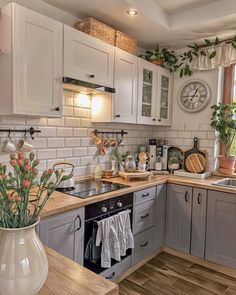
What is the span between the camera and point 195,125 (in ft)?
10.4

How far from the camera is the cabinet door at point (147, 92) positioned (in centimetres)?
279

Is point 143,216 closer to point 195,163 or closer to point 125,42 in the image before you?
point 195,163

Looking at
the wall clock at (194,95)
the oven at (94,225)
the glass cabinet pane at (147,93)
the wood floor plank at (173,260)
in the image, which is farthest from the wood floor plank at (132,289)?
the wall clock at (194,95)

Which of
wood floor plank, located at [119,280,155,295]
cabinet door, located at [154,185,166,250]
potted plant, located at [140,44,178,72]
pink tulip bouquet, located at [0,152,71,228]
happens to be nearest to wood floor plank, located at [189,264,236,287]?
cabinet door, located at [154,185,166,250]

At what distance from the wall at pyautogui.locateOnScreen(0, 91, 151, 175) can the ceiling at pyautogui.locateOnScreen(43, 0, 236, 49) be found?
786 mm

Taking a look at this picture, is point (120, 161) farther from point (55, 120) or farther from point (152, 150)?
point (55, 120)

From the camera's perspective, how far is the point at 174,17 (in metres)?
2.64

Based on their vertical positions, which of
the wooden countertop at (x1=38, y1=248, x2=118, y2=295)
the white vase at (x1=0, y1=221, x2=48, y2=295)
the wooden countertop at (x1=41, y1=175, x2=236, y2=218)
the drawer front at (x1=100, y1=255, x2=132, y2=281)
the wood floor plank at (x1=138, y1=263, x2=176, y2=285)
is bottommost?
the wood floor plank at (x1=138, y1=263, x2=176, y2=285)

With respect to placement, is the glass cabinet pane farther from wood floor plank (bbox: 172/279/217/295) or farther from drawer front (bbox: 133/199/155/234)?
wood floor plank (bbox: 172/279/217/295)

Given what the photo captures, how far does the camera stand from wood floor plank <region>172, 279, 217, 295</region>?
2165mm

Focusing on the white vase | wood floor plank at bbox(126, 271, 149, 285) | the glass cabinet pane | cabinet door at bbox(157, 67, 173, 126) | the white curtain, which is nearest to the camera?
the white vase

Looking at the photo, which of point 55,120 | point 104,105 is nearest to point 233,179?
point 104,105

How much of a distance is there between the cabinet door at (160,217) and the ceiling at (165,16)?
1.69 metres

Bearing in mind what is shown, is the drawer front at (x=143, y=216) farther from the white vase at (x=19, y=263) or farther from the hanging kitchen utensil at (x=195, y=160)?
the white vase at (x=19, y=263)
